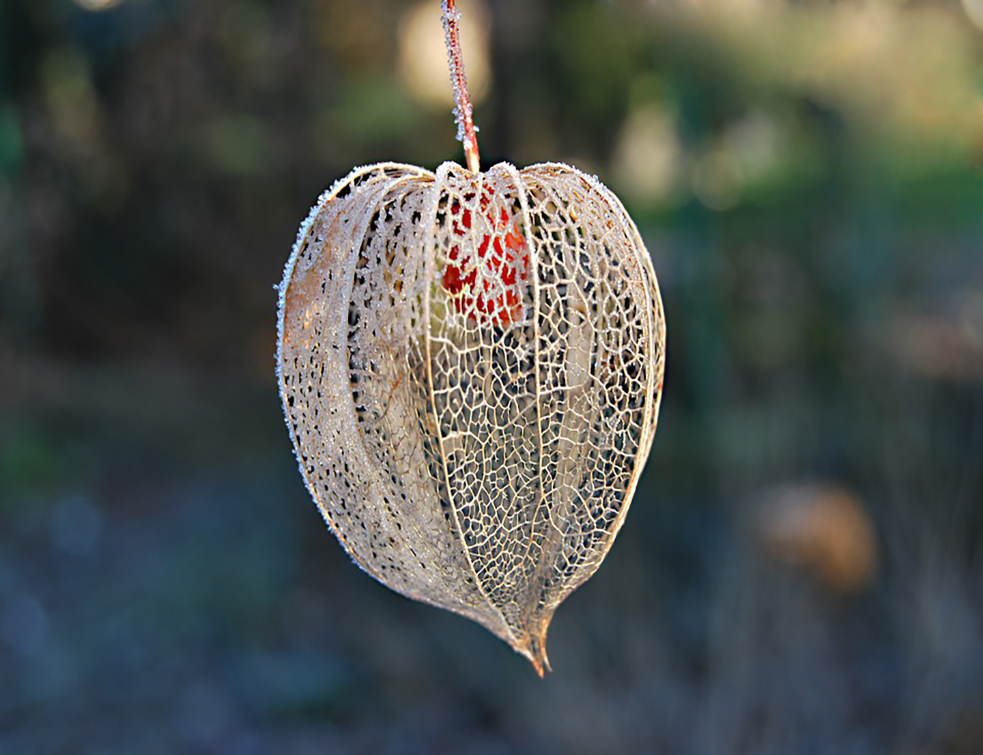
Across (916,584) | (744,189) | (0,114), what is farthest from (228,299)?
(916,584)

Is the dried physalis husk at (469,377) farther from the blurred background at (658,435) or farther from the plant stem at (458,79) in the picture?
→ the blurred background at (658,435)

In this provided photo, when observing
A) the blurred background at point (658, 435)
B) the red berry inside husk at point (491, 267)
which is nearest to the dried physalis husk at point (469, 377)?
the red berry inside husk at point (491, 267)

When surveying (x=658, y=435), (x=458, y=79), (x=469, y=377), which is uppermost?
(x=458, y=79)

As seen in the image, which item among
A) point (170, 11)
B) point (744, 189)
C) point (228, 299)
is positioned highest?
point (170, 11)

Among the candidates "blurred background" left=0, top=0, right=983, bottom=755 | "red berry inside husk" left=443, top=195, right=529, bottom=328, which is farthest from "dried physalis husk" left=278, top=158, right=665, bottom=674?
"blurred background" left=0, top=0, right=983, bottom=755

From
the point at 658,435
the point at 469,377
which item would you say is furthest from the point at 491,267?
the point at 658,435

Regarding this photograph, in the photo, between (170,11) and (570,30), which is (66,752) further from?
(570,30)

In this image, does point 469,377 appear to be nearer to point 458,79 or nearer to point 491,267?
point 491,267
